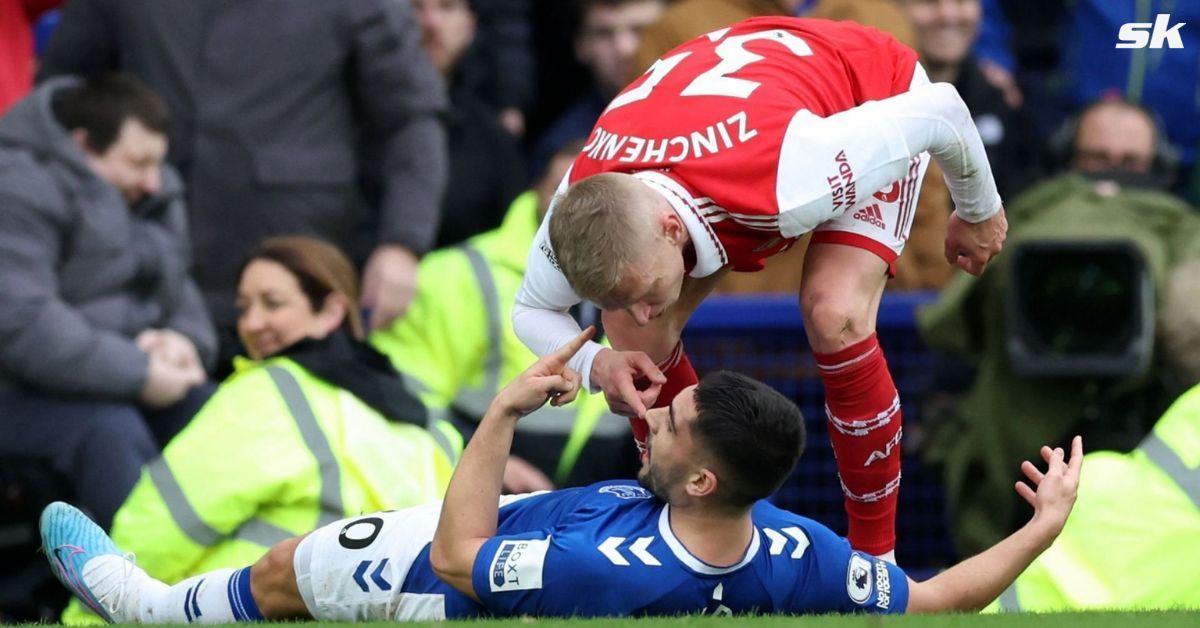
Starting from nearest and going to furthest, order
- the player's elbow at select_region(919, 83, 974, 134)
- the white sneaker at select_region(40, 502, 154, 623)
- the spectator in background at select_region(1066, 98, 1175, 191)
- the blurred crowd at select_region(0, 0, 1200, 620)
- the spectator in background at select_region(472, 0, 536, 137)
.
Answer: the player's elbow at select_region(919, 83, 974, 134) < the white sneaker at select_region(40, 502, 154, 623) < the blurred crowd at select_region(0, 0, 1200, 620) < the spectator in background at select_region(1066, 98, 1175, 191) < the spectator in background at select_region(472, 0, 536, 137)

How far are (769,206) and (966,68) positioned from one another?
13.2 ft

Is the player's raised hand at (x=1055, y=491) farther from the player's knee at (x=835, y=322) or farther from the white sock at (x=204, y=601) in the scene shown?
the white sock at (x=204, y=601)

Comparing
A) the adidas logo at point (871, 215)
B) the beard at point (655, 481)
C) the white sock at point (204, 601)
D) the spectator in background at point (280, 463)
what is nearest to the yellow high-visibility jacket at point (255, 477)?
the spectator in background at point (280, 463)

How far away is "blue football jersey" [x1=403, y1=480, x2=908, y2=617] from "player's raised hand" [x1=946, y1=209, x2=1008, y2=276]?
806mm

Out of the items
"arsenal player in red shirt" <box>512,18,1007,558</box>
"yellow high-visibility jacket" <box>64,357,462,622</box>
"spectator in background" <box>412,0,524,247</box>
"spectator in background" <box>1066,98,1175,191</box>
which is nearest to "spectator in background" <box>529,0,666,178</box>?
"spectator in background" <box>412,0,524,247</box>

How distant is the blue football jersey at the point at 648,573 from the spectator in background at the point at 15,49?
13.7 ft

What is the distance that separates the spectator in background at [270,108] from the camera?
7.78 m

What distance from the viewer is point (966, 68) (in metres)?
8.57

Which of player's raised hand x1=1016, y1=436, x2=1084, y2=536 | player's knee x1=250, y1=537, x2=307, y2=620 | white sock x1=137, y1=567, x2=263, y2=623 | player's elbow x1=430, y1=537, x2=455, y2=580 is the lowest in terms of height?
white sock x1=137, y1=567, x2=263, y2=623

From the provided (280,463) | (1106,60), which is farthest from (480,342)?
(1106,60)

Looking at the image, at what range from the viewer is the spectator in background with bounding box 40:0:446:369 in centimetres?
778

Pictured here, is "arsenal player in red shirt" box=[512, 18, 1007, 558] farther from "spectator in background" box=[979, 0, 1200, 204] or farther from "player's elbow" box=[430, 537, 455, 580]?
"spectator in background" box=[979, 0, 1200, 204]

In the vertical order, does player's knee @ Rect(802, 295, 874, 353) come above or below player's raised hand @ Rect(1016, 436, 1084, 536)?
above

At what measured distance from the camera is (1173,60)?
29.0ft
